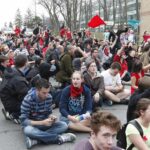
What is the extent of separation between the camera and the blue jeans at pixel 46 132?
654 centimetres

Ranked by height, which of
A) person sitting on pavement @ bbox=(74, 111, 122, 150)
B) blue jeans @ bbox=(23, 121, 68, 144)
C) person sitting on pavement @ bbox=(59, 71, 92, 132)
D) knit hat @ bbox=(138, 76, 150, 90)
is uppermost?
person sitting on pavement @ bbox=(74, 111, 122, 150)

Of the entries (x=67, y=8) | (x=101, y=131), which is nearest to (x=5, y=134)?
(x=101, y=131)

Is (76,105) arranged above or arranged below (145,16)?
below

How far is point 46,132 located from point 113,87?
3.55 metres

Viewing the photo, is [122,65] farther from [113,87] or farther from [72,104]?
[72,104]

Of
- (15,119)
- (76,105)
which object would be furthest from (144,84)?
(15,119)

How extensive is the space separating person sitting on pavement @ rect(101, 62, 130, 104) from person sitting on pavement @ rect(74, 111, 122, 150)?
20.8 ft

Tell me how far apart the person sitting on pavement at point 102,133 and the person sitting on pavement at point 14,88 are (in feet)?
14.6

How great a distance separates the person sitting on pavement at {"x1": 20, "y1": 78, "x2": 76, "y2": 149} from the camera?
6535 mm

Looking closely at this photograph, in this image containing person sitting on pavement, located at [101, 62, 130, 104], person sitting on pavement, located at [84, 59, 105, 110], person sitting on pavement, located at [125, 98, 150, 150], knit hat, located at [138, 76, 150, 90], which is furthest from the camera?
person sitting on pavement, located at [101, 62, 130, 104]

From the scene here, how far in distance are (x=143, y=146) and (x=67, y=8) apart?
177 ft

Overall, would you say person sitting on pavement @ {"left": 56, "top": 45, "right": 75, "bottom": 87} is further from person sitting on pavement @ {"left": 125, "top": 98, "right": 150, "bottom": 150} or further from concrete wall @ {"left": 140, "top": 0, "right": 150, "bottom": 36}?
concrete wall @ {"left": 140, "top": 0, "right": 150, "bottom": 36}

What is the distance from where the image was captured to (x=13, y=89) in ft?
25.2

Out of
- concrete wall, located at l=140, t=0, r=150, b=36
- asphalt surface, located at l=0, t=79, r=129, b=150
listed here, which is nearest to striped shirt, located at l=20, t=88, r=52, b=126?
asphalt surface, located at l=0, t=79, r=129, b=150
